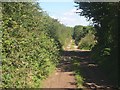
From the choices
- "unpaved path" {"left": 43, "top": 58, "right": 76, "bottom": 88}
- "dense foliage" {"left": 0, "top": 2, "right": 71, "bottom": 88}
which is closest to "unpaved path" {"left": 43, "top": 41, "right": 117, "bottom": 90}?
"unpaved path" {"left": 43, "top": 58, "right": 76, "bottom": 88}

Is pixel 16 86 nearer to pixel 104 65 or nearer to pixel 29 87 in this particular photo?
pixel 29 87

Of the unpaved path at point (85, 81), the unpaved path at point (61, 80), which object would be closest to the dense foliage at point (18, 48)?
the unpaved path at point (61, 80)

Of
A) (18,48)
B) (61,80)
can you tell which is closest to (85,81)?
(61,80)

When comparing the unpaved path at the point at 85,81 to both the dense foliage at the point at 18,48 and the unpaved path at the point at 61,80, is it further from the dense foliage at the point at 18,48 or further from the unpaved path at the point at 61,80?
the dense foliage at the point at 18,48

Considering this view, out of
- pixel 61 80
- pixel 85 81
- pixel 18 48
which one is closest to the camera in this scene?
pixel 18 48

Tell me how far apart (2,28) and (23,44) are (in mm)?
2090

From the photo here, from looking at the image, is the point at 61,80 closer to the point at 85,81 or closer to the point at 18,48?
the point at 85,81

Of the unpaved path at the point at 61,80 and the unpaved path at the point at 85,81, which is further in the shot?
the unpaved path at the point at 61,80

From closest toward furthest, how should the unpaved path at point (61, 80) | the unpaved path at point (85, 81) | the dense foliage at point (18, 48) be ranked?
the dense foliage at point (18, 48) < the unpaved path at point (85, 81) < the unpaved path at point (61, 80)

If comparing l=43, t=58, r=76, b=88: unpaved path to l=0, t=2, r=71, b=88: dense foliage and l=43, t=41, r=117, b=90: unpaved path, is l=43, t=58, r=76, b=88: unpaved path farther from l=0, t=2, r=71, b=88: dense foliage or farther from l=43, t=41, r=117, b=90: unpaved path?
Answer: l=0, t=2, r=71, b=88: dense foliage

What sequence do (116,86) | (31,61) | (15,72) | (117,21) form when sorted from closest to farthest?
(15,72)
(31,61)
(116,86)
(117,21)

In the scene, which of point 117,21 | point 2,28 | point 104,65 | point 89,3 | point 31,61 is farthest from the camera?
point 89,3

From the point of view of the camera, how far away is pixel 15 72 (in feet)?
36.3

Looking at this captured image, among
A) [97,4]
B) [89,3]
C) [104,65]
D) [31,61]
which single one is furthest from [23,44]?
[89,3]
